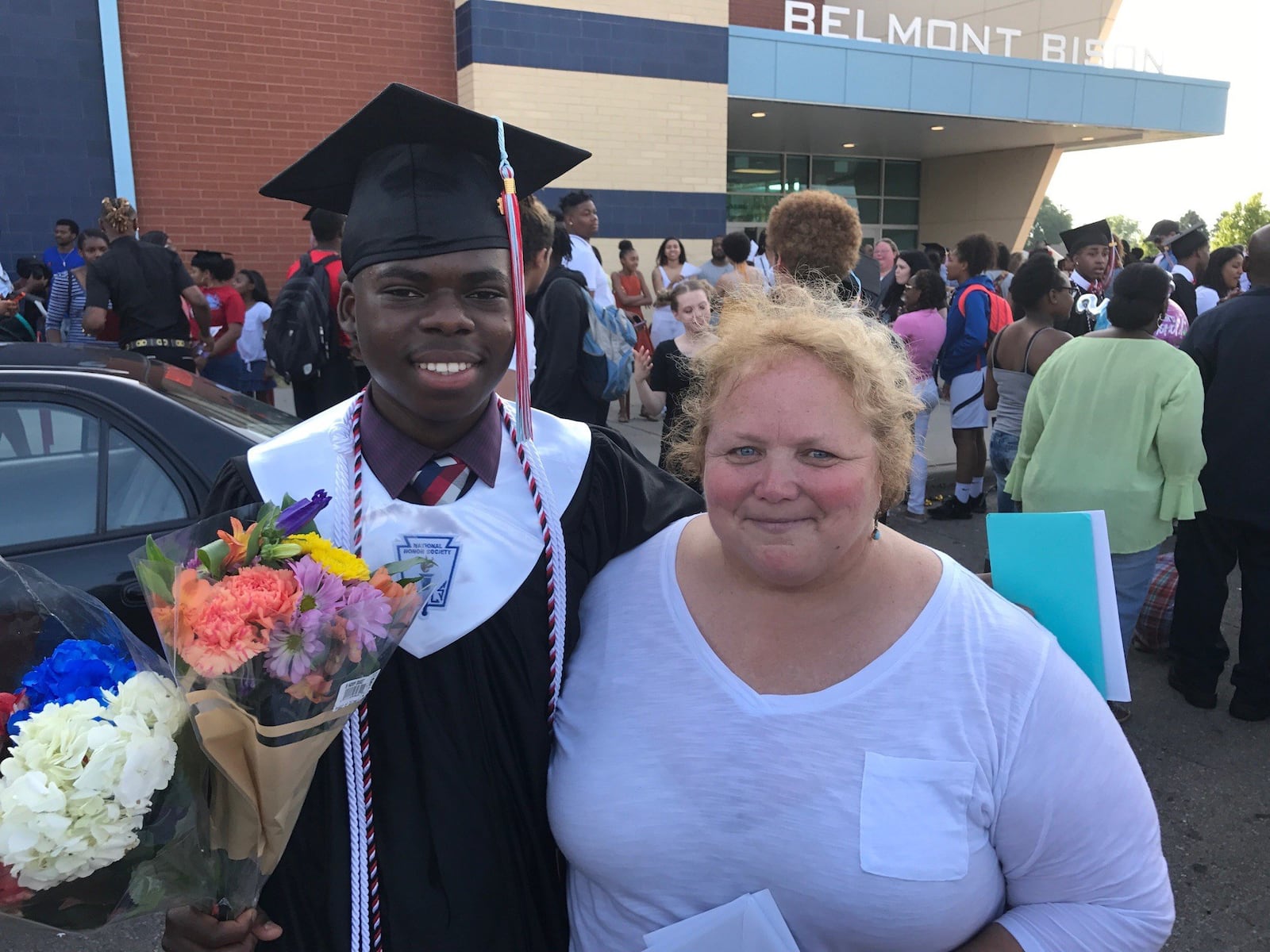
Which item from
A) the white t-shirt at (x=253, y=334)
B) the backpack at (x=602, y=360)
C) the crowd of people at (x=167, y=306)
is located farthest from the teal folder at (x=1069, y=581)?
the white t-shirt at (x=253, y=334)

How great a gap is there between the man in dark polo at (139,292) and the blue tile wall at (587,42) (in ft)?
19.8

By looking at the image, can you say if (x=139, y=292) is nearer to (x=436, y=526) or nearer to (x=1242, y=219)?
(x=436, y=526)

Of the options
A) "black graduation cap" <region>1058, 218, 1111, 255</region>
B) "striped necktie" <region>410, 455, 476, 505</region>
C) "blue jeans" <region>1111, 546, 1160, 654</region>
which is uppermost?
"black graduation cap" <region>1058, 218, 1111, 255</region>

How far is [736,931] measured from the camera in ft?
4.16

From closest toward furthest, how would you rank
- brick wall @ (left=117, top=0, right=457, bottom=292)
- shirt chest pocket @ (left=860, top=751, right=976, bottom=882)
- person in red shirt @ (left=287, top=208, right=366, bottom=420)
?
shirt chest pocket @ (left=860, top=751, right=976, bottom=882), person in red shirt @ (left=287, top=208, right=366, bottom=420), brick wall @ (left=117, top=0, right=457, bottom=292)

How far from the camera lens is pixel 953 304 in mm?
6734

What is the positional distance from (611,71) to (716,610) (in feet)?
38.5

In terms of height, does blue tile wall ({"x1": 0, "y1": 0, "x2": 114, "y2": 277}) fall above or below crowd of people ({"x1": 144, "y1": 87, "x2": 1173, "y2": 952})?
above

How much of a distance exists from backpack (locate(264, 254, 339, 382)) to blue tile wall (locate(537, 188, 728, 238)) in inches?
274

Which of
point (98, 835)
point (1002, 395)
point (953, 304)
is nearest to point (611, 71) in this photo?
point (953, 304)

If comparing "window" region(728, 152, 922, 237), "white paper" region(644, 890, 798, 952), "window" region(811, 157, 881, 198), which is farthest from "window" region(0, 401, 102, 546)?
"window" region(811, 157, 881, 198)

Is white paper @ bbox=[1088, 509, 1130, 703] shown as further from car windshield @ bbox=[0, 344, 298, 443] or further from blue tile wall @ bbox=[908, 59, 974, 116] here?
Answer: blue tile wall @ bbox=[908, 59, 974, 116]

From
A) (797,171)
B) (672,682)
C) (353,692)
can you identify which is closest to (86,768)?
(353,692)

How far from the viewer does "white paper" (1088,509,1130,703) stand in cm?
150
